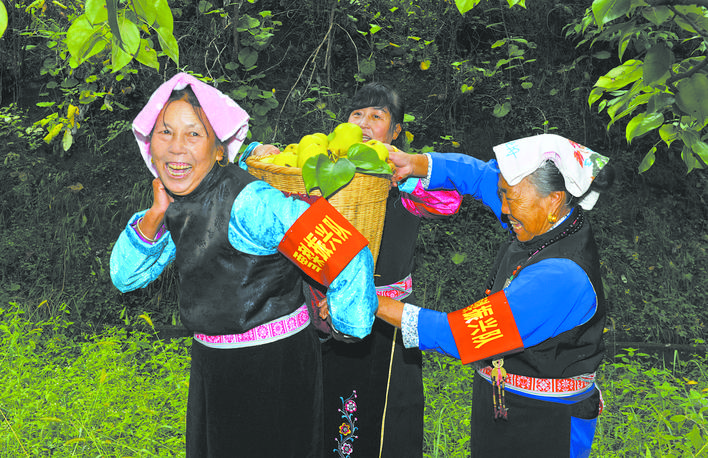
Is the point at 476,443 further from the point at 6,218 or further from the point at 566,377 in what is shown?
the point at 6,218

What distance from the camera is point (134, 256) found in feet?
6.40

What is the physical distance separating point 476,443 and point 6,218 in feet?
20.2

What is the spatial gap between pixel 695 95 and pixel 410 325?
1110 mm

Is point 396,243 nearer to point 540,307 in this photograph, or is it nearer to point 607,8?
point 540,307

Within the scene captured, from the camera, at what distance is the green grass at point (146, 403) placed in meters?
3.43

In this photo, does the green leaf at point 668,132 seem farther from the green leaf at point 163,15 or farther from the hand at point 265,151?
the green leaf at point 163,15

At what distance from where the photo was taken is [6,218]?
21.6 feet

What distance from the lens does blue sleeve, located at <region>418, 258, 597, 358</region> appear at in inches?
72.4

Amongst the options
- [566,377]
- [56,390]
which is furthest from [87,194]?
[566,377]

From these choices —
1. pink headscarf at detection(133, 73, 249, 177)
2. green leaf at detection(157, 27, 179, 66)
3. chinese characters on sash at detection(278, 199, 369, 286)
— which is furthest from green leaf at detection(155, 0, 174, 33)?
chinese characters on sash at detection(278, 199, 369, 286)

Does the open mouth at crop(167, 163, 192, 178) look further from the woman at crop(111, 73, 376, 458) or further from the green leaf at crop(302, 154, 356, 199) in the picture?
the green leaf at crop(302, 154, 356, 199)

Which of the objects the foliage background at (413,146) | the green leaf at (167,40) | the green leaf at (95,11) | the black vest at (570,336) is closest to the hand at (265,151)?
the green leaf at (167,40)

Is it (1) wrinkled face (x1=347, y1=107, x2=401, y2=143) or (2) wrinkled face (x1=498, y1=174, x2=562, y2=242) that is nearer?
(2) wrinkled face (x1=498, y1=174, x2=562, y2=242)

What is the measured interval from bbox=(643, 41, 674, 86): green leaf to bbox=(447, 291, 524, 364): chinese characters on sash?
0.79m
